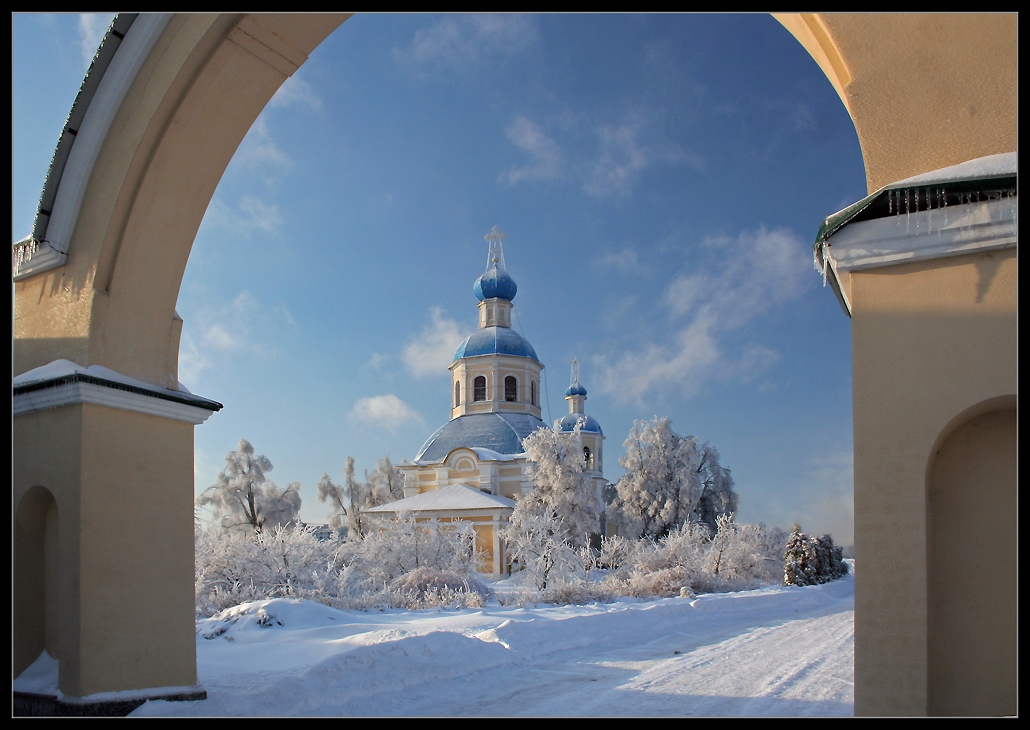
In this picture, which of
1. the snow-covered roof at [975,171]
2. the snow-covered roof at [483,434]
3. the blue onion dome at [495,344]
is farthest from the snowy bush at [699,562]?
the snow-covered roof at [975,171]

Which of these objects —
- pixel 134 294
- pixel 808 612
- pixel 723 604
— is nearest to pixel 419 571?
pixel 723 604

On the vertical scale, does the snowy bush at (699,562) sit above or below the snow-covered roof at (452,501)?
below

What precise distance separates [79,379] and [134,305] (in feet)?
3.13

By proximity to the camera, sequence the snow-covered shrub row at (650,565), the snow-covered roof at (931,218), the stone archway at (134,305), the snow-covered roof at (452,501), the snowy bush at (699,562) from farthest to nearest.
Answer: the snow-covered roof at (452,501) → the snowy bush at (699,562) → the snow-covered shrub row at (650,565) → the stone archway at (134,305) → the snow-covered roof at (931,218)

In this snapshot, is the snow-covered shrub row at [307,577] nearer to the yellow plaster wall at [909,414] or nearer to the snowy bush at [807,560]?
the snowy bush at [807,560]

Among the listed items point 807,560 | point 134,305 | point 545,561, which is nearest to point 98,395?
point 134,305

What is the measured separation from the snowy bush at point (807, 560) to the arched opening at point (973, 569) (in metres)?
24.8

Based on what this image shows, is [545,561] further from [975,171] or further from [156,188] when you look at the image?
[975,171]

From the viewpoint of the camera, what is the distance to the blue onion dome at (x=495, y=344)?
4038 centimetres

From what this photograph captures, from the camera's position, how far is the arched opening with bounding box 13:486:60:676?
6.45 m

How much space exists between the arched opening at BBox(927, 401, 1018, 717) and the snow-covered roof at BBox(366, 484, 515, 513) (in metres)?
28.7

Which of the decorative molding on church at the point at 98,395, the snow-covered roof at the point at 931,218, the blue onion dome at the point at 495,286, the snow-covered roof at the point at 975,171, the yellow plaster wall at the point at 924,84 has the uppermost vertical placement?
the blue onion dome at the point at 495,286

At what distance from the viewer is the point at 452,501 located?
3384 cm

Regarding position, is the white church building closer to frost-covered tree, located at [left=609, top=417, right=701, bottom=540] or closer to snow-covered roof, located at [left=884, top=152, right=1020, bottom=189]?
frost-covered tree, located at [left=609, top=417, right=701, bottom=540]
